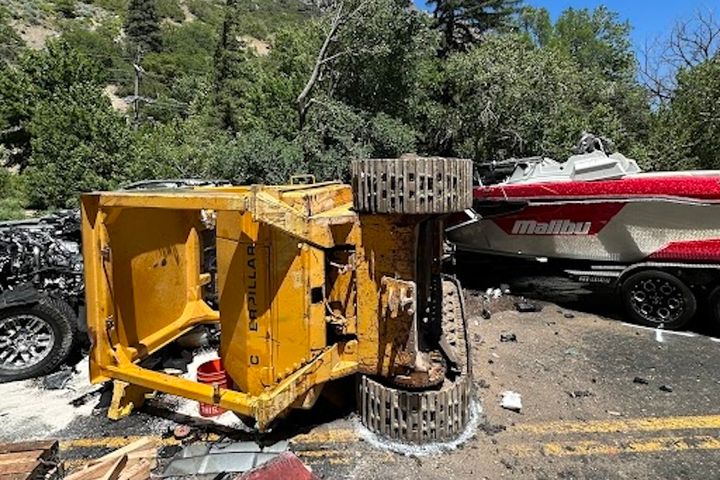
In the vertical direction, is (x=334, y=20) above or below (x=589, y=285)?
above

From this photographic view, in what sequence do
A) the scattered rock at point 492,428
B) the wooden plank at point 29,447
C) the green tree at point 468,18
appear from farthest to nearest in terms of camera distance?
1. the green tree at point 468,18
2. the scattered rock at point 492,428
3. the wooden plank at point 29,447

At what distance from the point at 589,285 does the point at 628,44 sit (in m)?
33.6

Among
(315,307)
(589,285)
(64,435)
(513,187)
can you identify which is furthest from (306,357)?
(589,285)

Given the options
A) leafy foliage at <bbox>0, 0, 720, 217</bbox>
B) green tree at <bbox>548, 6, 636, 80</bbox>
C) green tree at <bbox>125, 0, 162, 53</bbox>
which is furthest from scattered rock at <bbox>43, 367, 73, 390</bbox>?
green tree at <bbox>125, 0, 162, 53</bbox>

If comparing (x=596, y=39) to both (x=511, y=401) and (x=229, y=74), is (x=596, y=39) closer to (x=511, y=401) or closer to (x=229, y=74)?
(x=229, y=74)

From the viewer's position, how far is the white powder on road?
11.4ft

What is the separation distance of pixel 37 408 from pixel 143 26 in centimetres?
5670

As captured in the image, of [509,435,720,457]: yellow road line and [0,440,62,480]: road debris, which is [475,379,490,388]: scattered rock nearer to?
[509,435,720,457]: yellow road line

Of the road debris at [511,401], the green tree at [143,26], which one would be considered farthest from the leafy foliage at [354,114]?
the green tree at [143,26]

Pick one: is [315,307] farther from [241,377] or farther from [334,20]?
[334,20]

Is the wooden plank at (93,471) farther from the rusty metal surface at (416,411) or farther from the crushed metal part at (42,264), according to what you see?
the crushed metal part at (42,264)

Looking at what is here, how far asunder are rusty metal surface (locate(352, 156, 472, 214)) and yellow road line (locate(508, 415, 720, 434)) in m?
1.85

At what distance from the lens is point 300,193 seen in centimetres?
321

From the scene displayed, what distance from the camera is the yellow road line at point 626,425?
347 cm
